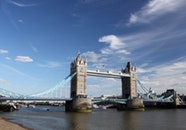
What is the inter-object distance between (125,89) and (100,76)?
20.8 metres

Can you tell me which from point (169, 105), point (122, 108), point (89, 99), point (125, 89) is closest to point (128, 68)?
point (125, 89)

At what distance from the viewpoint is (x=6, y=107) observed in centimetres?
7950

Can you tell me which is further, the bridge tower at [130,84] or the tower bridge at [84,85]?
the bridge tower at [130,84]

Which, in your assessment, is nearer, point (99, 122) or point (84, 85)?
point (99, 122)

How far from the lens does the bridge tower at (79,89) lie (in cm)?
7881

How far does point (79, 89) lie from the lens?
284 ft

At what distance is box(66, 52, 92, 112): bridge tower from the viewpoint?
259 ft

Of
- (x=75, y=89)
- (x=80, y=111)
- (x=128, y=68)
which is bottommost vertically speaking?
(x=80, y=111)

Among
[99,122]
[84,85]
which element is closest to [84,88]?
[84,85]

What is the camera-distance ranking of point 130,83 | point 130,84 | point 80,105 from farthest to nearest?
point 130,83 < point 130,84 < point 80,105

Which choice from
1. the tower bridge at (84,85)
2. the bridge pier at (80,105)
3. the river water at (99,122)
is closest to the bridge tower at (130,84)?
the tower bridge at (84,85)

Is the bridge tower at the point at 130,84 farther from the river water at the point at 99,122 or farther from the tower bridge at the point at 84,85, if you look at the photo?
the river water at the point at 99,122

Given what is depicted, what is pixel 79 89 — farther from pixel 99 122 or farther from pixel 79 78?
pixel 99 122

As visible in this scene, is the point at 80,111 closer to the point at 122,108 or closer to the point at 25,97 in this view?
the point at 25,97
